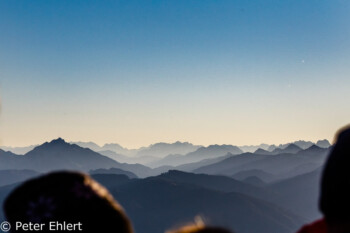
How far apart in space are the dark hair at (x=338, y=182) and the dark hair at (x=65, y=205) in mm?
1765

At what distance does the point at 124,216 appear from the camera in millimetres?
3131

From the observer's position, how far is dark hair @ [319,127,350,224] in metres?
2.79

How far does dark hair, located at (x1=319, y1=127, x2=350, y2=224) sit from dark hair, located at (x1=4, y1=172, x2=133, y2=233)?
1.77 meters

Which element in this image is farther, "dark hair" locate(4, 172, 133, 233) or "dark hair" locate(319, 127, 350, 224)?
"dark hair" locate(4, 172, 133, 233)

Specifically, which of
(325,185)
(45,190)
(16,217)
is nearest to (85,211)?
(45,190)

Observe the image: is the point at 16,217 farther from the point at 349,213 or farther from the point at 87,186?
the point at 349,213

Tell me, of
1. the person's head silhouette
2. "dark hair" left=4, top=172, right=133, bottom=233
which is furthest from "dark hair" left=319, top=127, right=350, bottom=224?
"dark hair" left=4, top=172, right=133, bottom=233

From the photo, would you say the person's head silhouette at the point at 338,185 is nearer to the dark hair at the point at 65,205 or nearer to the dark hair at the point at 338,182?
the dark hair at the point at 338,182

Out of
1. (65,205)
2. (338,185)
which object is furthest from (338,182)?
(65,205)

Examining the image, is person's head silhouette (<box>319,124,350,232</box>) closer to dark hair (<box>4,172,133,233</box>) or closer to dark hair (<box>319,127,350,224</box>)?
dark hair (<box>319,127,350,224</box>)

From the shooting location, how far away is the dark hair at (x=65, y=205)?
2.96 meters

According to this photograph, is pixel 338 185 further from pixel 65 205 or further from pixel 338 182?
pixel 65 205

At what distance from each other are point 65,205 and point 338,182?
2.33 meters

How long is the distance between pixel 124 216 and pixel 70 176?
0.62 m
